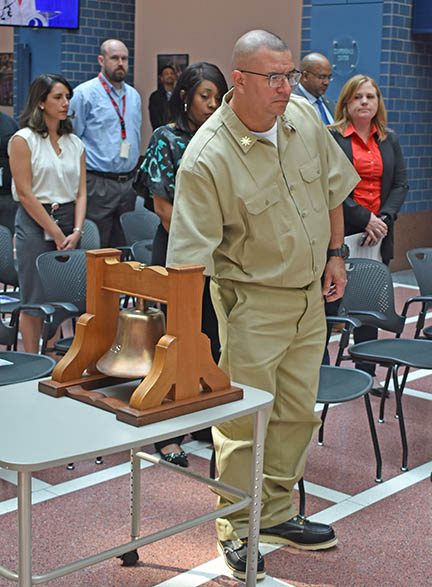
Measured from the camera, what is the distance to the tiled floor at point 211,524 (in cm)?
328

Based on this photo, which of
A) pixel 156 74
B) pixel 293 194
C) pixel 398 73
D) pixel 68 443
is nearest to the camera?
pixel 68 443

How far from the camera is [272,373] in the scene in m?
3.25

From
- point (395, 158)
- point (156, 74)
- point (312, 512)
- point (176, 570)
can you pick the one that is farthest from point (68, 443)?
point (156, 74)

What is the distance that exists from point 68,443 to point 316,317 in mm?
1296

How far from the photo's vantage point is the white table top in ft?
7.38

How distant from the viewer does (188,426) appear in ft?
8.18

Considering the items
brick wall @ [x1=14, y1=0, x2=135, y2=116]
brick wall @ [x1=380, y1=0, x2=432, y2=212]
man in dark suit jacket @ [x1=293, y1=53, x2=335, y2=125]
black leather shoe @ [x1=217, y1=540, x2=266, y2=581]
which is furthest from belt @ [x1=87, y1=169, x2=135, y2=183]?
brick wall @ [x1=14, y1=0, x2=135, y2=116]

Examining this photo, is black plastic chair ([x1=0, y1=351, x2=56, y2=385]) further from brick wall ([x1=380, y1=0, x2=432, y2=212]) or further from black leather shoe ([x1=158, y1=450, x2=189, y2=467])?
brick wall ([x1=380, y1=0, x2=432, y2=212])

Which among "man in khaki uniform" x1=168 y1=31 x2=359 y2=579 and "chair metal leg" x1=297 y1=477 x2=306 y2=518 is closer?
"man in khaki uniform" x1=168 y1=31 x2=359 y2=579

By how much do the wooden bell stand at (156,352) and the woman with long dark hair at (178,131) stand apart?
1.35 meters

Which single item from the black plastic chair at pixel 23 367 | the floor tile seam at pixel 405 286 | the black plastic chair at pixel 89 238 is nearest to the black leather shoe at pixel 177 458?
the black plastic chair at pixel 23 367

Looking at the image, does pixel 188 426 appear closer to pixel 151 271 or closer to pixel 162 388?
pixel 162 388

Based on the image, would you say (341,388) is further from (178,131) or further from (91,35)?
(91,35)

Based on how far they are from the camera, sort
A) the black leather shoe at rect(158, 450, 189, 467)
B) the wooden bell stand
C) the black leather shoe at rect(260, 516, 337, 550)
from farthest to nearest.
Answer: the black leather shoe at rect(158, 450, 189, 467) → the black leather shoe at rect(260, 516, 337, 550) → the wooden bell stand
